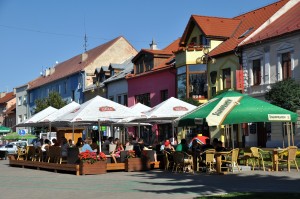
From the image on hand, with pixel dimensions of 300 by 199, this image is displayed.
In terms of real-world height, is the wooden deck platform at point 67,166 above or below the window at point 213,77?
below

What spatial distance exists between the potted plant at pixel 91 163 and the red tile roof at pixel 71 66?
41431 mm

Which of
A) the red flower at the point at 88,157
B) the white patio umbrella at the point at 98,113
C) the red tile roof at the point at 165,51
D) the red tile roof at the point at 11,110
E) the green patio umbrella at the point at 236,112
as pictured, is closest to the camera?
the green patio umbrella at the point at 236,112

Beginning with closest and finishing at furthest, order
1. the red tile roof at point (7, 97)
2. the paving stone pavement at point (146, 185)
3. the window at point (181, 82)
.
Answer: the paving stone pavement at point (146, 185)
the window at point (181, 82)
the red tile roof at point (7, 97)

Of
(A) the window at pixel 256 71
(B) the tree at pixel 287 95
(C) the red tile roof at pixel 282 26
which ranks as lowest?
(B) the tree at pixel 287 95

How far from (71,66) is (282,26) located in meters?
39.5

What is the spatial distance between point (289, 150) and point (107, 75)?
37.9 meters

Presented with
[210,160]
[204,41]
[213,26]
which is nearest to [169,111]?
[210,160]

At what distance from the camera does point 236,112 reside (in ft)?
59.1

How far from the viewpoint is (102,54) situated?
60.6 metres

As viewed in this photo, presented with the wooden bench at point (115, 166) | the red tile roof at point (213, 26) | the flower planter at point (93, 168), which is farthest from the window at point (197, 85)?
the flower planter at point (93, 168)

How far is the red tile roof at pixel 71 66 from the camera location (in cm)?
6166

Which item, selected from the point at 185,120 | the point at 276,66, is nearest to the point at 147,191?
the point at 185,120

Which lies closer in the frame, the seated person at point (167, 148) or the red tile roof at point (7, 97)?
the seated person at point (167, 148)

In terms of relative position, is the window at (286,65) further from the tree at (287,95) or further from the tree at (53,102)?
the tree at (53,102)
